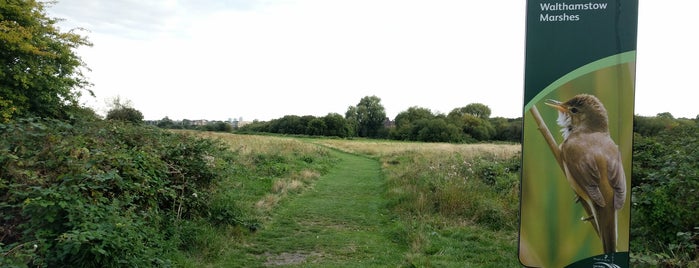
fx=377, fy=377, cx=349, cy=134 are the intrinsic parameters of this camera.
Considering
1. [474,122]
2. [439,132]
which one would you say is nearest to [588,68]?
[439,132]

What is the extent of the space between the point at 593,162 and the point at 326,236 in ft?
17.4

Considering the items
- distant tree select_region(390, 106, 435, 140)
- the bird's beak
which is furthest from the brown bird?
distant tree select_region(390, 106, 435, 140)

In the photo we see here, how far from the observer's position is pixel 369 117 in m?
112

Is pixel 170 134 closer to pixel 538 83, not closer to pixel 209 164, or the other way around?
pixel 209 164

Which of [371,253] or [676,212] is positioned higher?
[676,212]

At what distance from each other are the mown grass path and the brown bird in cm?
344

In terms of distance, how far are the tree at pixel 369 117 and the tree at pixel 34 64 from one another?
9563 centimetres

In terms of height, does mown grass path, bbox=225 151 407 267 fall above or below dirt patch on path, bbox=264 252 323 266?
above

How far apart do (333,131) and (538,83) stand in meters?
95.9

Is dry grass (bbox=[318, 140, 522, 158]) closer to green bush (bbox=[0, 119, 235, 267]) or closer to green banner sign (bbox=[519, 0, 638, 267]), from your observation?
green banner sign (bbox=[519, 0, 638, 267])

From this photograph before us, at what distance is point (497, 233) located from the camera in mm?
6949

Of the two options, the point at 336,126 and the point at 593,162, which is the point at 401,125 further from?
the point at 593,162

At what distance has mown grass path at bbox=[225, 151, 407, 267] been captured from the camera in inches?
225

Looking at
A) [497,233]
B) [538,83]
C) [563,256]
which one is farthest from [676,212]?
[538,83]
